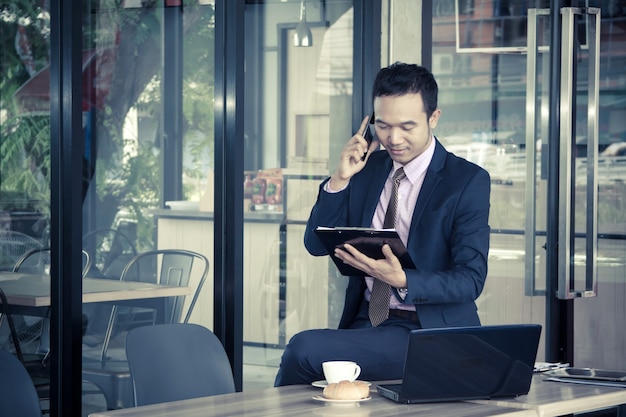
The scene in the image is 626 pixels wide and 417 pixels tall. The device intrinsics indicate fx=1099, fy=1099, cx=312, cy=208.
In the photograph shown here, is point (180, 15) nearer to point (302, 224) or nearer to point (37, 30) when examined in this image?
point (37, 30)

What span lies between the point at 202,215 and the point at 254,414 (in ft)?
6.16

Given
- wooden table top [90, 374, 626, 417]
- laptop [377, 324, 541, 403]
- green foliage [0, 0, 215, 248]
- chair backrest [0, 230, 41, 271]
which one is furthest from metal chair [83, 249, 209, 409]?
laptop [377, 324, 541, 403]

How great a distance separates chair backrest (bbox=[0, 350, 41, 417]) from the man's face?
5.61ft

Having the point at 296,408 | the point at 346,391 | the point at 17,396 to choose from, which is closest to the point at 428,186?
the point at 346,391

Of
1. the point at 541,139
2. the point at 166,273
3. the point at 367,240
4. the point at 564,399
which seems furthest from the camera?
the point at 541,139

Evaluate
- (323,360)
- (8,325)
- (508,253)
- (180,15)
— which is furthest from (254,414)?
(508,253)

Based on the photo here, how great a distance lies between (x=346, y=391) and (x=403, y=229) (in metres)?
1.24

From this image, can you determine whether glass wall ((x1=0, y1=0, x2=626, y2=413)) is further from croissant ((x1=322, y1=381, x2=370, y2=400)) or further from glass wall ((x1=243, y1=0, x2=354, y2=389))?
croissant ((x1=322, y1=381, x2=370, y2=400))

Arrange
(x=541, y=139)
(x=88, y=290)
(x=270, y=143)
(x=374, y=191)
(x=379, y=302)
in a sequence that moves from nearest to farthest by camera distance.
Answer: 1. (x=379, y=302)
2. (x=88, y=290)
3. (x=374, y=191)
4. (x=270, y=143)
5. (x=541, y=139)

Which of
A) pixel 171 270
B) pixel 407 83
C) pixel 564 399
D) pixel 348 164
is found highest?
pixel 407 83

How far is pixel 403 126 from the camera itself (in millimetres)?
4039

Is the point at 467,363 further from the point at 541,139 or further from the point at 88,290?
the point at 541,139

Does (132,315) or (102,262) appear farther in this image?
(132,315)

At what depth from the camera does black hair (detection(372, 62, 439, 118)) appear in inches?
160
